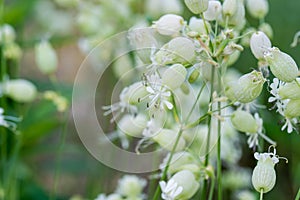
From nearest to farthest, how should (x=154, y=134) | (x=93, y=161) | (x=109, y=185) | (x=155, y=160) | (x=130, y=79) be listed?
(x=154, y=134) → (x=155, y=160) → (x=130, y=79) → (x=93, y=161) → (x=109, y=185)

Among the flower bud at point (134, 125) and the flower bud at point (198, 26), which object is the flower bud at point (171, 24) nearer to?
the flower bud at point (198, 26)

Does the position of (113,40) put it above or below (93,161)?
above

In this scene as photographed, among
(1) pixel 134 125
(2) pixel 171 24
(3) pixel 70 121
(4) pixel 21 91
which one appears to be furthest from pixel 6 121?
(3) pixel 70 121

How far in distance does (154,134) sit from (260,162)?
0.14 metres

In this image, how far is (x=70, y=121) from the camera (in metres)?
1.65

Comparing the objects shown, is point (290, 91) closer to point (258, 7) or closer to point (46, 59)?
point (258, 7)

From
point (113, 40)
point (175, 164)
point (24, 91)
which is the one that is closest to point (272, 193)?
point (113, 40)

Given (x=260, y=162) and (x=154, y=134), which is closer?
(x=260, y=162)

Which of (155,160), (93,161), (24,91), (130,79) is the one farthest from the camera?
(93,161)

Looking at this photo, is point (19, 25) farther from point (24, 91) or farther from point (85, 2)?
point (24, 91)

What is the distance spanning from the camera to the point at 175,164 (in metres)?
0.65

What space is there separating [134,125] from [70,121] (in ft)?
3.07

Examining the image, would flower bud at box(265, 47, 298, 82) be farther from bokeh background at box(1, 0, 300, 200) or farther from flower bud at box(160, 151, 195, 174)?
bokeh background at box(1, 0, 300, 200)

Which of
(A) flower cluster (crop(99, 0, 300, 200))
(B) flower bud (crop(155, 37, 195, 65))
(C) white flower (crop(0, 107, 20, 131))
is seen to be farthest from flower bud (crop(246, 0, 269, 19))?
(C) white flower (crop(0, 107, 20, 131))
